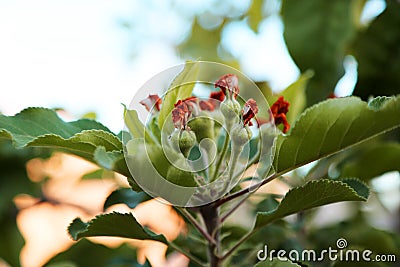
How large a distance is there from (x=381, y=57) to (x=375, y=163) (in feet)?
0.99

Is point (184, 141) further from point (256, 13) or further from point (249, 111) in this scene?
point (256, 13)

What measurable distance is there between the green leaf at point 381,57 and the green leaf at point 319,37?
0.04 meters

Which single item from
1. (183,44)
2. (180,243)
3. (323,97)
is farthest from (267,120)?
(183,44)

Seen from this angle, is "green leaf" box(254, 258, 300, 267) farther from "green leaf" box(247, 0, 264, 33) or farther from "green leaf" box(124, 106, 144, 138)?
"green leaf" box(247, 0, 264, 33)

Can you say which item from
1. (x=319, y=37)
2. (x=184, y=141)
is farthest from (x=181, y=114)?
(x=319, y=37)

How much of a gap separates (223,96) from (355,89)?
23.2 inches

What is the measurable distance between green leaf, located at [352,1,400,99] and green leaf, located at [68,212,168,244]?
2.21 feet

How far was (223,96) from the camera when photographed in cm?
66

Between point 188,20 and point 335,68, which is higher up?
point 188,20

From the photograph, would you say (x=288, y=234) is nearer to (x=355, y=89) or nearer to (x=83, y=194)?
(x=355, y=89)

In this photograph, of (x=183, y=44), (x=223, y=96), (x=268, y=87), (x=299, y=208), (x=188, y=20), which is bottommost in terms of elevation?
(x=299, y=208)

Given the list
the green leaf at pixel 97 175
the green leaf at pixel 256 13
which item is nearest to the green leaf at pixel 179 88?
the green leaf at pixel 97 175

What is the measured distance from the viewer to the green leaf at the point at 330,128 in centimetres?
59

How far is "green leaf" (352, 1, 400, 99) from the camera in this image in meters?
1.17
